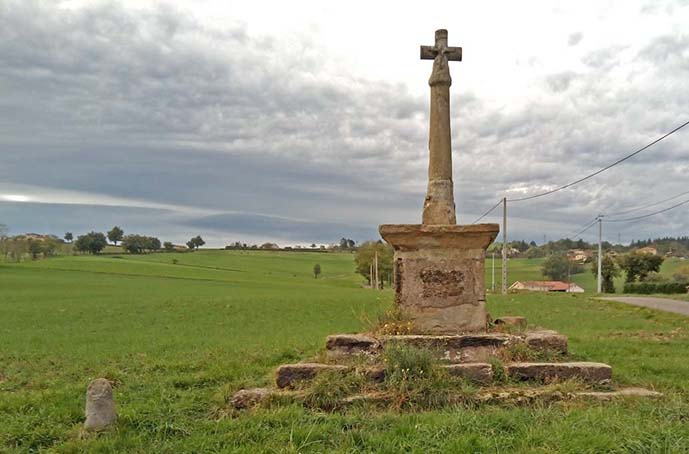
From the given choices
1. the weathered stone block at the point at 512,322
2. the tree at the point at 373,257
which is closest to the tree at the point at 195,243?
the tree at the point at 373,257

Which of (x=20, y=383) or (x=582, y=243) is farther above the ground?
(x=582, y=243)

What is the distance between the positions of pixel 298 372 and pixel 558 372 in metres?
3.22

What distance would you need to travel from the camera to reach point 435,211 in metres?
7.68

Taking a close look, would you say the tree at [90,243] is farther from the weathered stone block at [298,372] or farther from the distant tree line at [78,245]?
the weathered stone block at [298,372]

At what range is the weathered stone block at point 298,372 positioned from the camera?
19.9 ft

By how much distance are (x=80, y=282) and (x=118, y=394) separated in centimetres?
4508

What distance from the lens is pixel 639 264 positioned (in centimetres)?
5528

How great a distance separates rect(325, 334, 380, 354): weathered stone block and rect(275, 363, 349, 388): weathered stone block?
553 millimetres

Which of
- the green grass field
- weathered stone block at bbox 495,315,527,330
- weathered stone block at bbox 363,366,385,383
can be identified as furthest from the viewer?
weathered stone block at bbox 495,315,527,330

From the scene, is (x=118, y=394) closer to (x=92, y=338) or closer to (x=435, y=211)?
(x=435, y=211)

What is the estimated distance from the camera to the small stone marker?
200 inches

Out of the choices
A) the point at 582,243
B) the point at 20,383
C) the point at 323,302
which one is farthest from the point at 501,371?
the point at 582,243

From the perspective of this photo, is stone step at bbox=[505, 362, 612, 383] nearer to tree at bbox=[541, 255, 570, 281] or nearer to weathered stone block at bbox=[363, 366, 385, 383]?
weathered stone block at bbox=[363, 366, 385, 383]

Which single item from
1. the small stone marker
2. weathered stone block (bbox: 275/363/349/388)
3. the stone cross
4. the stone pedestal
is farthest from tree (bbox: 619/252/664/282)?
the small stone marker
